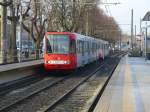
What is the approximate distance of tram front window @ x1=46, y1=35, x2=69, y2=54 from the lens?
3259 centimetres

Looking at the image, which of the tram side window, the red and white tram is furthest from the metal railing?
the tram side window

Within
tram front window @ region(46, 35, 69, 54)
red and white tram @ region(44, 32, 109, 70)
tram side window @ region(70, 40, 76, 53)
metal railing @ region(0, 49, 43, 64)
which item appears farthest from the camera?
metal railing @ region(0, 49, 43, 64)

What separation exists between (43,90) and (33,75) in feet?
33.4

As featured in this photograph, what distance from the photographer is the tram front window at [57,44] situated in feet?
107

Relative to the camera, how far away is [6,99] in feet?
60.9

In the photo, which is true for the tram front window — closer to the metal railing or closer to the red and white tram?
the red and white tram

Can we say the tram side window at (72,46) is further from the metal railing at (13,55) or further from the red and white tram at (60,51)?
the metal railing at (13,55)

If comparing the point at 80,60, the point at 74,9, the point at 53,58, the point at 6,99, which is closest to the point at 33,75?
the point at 53,58

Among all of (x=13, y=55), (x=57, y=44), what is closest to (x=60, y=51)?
(x=57, y=44)

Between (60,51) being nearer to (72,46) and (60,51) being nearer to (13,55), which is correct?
(72,46)

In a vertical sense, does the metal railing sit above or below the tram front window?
below

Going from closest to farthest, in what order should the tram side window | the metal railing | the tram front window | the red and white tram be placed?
the red and white tram, the tram front window, the tram side window, the metal railing

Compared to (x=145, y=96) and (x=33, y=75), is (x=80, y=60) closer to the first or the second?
(x=33, y=75)

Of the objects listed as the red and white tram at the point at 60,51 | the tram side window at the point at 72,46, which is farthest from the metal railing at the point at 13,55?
the tram side window at the point at 72,46
